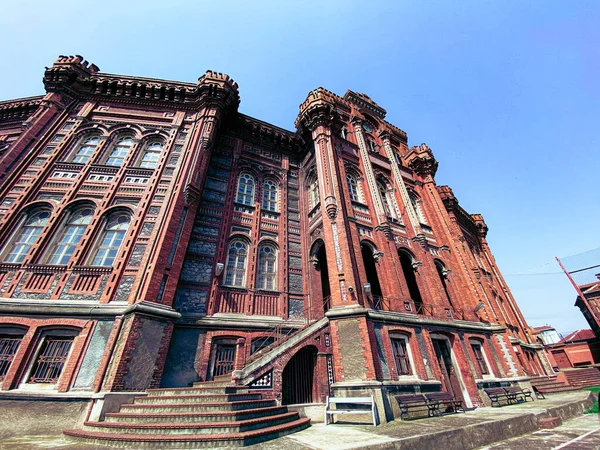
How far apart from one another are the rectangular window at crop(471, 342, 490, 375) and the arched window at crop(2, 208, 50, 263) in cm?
2023

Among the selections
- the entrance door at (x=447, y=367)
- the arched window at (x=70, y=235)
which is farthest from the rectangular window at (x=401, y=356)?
the arched window at (x=70, y=235)

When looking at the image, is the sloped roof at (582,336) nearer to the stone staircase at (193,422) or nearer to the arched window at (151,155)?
the stone staircase at (193,422)

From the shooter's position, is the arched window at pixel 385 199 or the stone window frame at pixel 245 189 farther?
the arched window at pixel 385 199

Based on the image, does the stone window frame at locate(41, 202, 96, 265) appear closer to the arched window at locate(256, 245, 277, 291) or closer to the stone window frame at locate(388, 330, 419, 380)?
the arched window at locate(256, 245, 277, 291)

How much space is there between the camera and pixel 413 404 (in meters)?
8.70

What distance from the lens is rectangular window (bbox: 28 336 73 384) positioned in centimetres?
770

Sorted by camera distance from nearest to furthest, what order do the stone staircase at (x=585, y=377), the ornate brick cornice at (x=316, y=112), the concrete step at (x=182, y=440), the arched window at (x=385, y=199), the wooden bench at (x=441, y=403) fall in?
the concrete step at (x=182, y=440) < the wooden bench at (x=441, y=403) < the ornate brick cornice at (x=316, y=112) < the arched window at (x=385, y=199) < the stone staircase at (x=585, y=377)

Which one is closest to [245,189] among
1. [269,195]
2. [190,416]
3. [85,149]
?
[269,195]

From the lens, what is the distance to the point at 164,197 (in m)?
11.7

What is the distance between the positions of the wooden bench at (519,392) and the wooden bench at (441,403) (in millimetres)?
4166


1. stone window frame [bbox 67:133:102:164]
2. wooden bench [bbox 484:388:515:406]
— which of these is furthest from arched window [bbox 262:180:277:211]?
wooden bench [bbox 484:388:515:406]

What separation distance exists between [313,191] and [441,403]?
469 inches

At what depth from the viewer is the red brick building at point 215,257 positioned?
831 centimetres

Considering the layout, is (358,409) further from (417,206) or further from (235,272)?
(417,206)
